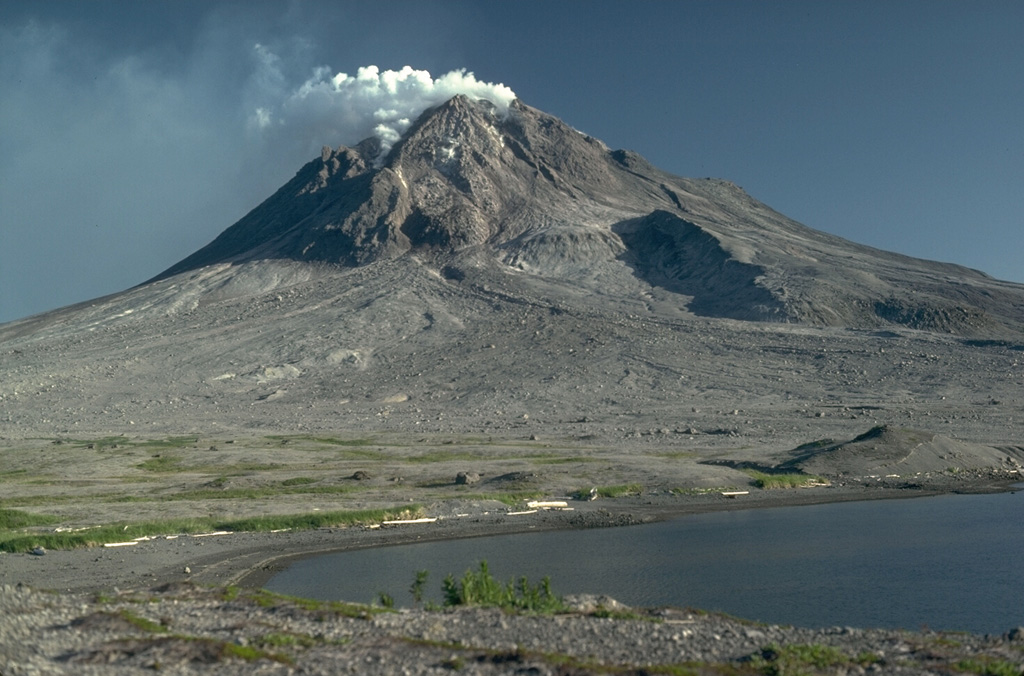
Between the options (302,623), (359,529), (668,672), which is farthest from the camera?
(359,529)

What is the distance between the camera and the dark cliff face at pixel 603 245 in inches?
5492

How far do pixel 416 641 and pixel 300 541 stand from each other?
899 inches

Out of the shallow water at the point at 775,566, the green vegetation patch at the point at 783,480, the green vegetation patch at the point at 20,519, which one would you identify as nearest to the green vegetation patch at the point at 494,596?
the shallow water at the point at 775,566

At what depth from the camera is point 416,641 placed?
20219 millimetres

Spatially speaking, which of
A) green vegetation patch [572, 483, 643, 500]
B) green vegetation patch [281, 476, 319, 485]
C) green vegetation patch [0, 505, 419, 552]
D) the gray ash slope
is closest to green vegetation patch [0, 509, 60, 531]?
green vegetation patch [0, 505, 419, 552]

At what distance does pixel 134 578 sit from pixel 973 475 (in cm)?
5206

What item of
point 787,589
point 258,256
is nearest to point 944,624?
point 787,589

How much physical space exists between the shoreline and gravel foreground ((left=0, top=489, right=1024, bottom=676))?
5.34 meters

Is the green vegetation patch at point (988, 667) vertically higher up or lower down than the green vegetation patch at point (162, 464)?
lower down

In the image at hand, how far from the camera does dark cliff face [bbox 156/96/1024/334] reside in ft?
458

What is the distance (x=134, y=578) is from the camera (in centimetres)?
3164

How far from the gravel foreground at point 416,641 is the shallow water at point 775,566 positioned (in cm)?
495

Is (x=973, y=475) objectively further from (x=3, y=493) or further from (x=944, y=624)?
(x=3, y=493)

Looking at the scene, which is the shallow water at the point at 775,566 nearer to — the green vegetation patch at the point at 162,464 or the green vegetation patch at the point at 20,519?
the green vegetation patch at the point at 20,519
